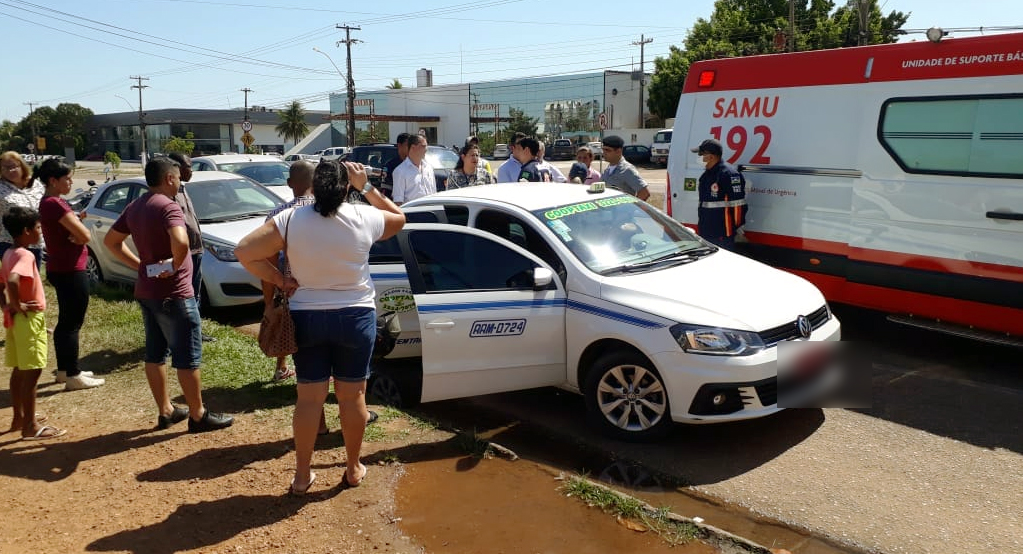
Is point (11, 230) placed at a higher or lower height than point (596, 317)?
higher

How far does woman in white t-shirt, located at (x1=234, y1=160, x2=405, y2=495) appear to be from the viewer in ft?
12.1

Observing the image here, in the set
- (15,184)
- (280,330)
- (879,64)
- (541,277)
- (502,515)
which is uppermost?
(879,64)

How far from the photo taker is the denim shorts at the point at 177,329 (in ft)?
15.7

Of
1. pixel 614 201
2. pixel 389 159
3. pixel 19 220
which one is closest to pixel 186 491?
→ pixel 19 220

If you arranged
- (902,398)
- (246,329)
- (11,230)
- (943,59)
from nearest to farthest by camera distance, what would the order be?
(11,230), (902,398), (943,59), (246,329)

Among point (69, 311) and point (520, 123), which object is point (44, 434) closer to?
point (69, 311)

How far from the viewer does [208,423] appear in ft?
16.5

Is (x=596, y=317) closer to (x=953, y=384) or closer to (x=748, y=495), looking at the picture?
(x=748, y=495)

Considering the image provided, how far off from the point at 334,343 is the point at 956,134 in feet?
16.8

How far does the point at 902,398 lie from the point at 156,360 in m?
5.19

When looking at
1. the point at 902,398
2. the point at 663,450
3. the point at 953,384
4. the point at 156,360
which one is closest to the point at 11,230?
the point at 156,360

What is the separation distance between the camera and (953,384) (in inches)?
229

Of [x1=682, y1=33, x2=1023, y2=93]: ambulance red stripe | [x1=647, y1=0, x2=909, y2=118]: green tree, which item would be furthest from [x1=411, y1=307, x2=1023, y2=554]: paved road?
[x1=647, y1=0, x2=909, y2=118]: green tree

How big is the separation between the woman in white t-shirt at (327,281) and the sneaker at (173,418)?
5.16 ft
